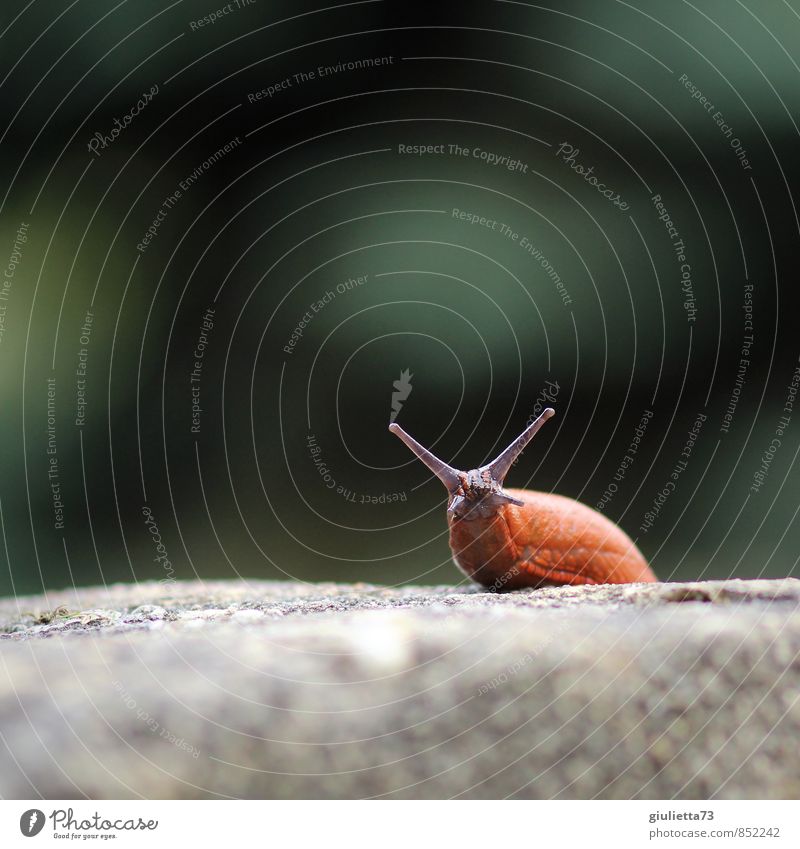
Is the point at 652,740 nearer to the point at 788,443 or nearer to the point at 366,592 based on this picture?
the point at 366,592

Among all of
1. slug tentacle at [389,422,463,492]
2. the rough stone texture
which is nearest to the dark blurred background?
slug tentacle at [389,422,463,492]

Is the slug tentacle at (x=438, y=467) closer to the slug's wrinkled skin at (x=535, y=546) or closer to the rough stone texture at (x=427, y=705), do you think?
the slug's wrinkled skin at (x=535, y=546)

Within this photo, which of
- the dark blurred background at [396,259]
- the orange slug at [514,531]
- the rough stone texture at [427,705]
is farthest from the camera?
the dark blurred background at [396,259]

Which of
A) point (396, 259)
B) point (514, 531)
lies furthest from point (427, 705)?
point (396, 259)

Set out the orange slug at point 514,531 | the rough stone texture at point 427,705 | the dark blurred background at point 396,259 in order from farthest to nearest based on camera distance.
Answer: the dark blurred background at point 396,259 < the orange slug at point 514,531 < the rough stone texture at point 427,705

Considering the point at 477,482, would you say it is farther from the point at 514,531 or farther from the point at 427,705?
the point at 427,705

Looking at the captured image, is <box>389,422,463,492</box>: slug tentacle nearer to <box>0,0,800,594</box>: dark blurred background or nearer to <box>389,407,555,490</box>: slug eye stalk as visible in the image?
<box>389,407,555,490</box>: slug eye stalk

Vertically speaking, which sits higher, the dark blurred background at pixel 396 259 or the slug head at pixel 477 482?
the dark blurred background at pixel 396 259

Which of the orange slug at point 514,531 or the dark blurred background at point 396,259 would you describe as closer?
the orange slug at point 514,531

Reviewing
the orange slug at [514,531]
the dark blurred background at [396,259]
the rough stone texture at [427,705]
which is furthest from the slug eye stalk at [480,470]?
the dark blurred background at [396,259]
